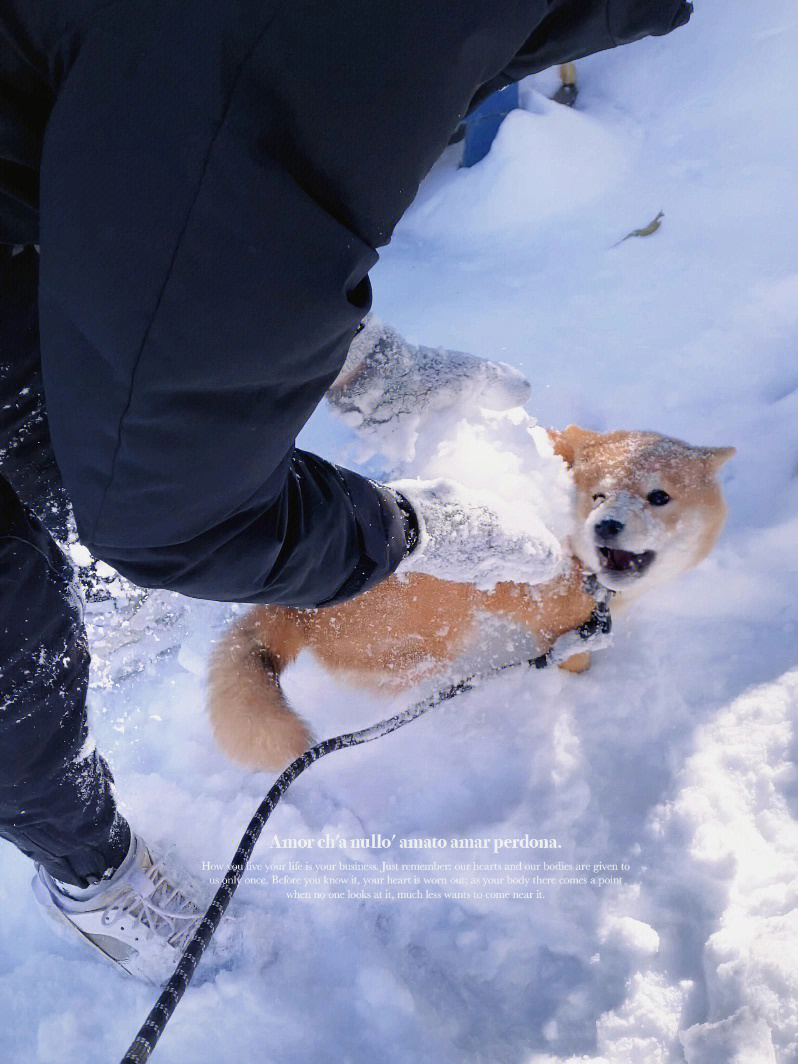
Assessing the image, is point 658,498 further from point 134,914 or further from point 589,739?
point 134,914

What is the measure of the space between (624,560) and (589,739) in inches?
15.6

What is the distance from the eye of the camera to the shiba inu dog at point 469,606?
136 cm

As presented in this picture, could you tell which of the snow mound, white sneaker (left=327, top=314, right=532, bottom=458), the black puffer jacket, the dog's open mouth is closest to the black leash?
the dog's open mouth

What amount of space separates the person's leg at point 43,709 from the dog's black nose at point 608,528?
0.94 m

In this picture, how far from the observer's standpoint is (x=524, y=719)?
1.53 meters

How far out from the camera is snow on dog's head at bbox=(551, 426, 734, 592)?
1.36 m

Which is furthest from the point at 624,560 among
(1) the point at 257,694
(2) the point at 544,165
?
(2) the point at 544,165

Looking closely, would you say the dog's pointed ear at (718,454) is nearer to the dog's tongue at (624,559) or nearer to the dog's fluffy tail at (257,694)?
the dog's tongue at (624,559)

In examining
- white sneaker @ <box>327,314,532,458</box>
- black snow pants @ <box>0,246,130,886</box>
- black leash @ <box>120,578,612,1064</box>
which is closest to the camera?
black snow pants @ <box>0,246,130,886</box>

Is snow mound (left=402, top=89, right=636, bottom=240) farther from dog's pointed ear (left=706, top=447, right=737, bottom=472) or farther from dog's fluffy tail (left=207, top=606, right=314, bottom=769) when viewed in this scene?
dog's fluffy tail (left=207, top=606, right=314, bottom=769)

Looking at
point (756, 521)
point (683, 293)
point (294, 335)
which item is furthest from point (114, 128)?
point (683, 293)

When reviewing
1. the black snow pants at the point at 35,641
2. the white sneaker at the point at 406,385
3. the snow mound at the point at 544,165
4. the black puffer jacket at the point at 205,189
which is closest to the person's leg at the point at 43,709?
the black snow pants at the point at 35,641

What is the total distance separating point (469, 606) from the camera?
141 centimetres

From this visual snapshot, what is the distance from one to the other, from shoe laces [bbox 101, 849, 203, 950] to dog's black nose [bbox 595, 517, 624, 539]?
1049 millimetres
